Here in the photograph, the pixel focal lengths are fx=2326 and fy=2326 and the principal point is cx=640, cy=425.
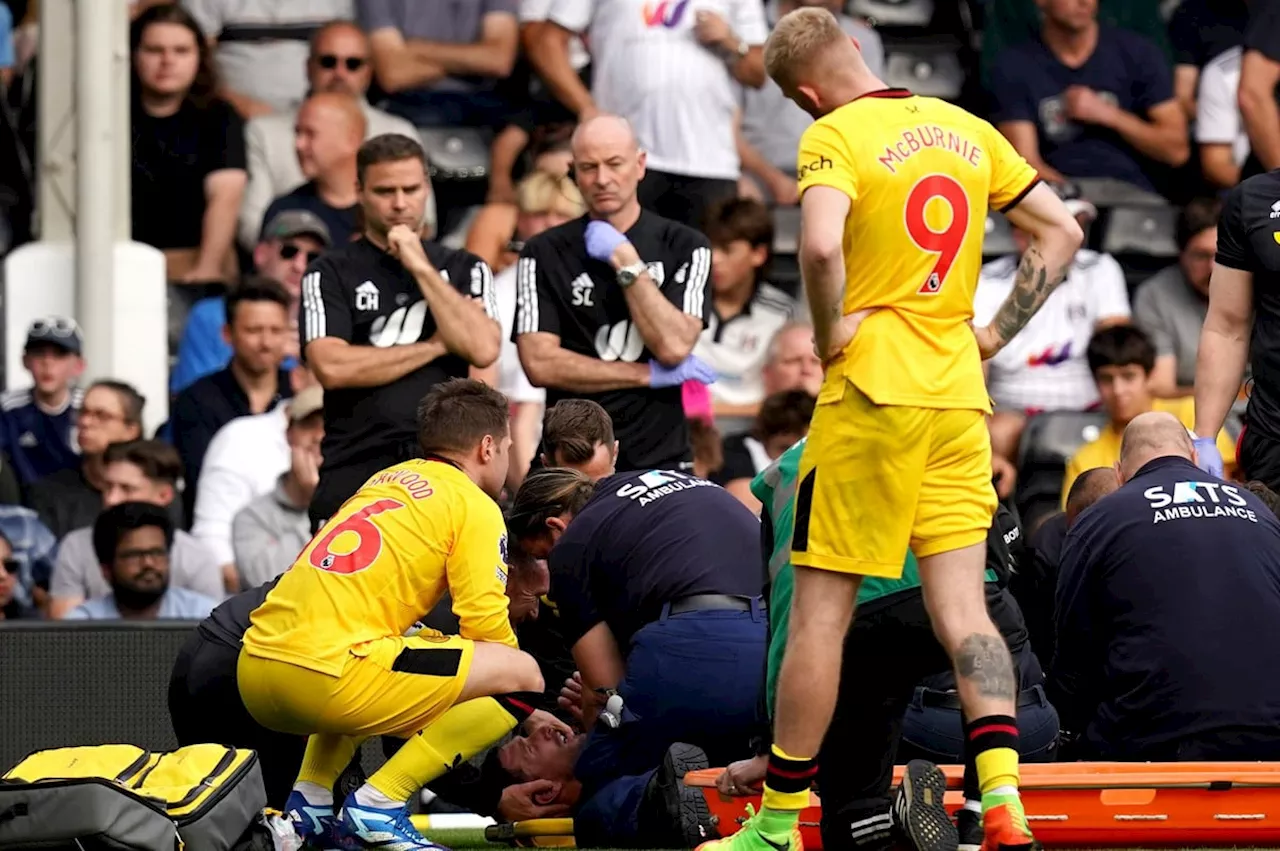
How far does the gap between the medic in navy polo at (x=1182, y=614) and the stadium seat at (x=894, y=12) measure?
23.1ft

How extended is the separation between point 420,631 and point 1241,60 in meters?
6.97

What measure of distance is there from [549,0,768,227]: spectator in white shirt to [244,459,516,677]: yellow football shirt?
520 centimetres

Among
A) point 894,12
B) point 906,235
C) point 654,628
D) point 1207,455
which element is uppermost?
point 894,12

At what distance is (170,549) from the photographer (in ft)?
30.3

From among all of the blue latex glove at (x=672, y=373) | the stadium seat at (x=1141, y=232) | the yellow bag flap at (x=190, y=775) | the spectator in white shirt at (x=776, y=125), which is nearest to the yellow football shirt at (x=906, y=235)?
the yellow bag flap at (x=190, y=775)

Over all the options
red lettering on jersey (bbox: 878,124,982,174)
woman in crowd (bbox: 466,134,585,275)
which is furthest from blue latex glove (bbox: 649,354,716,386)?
red lettering on jersey (bbox: 878,124,982,174)

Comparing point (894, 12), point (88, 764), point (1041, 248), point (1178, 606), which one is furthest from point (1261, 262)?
point (894, 12)

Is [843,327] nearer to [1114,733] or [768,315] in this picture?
[1114,733]

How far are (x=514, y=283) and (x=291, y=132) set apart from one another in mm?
1651

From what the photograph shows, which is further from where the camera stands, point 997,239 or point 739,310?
point 997,239

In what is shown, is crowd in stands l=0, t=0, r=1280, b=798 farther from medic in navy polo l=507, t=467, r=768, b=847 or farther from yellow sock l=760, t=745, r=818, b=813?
yellow sock l=760, t=745, r=818, b=813

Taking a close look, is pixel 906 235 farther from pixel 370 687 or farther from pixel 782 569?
pixel 370 687

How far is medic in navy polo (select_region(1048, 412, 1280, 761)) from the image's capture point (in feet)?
20.7

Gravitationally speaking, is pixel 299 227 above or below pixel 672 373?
above
